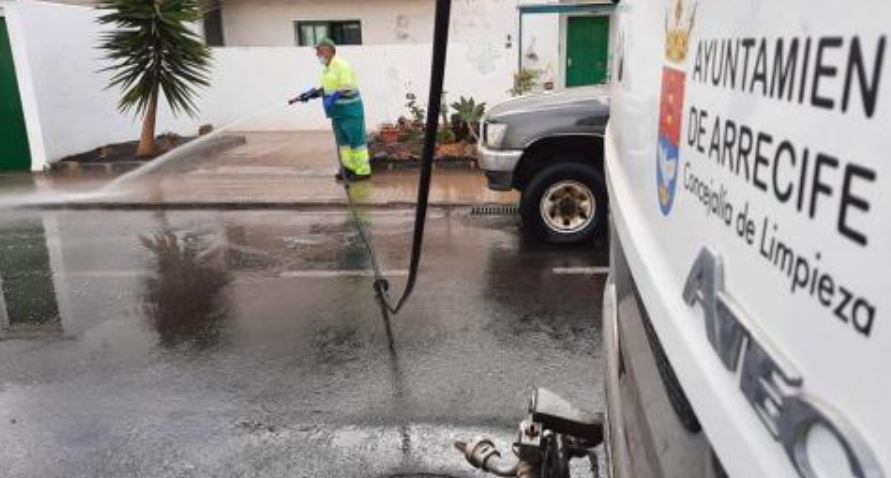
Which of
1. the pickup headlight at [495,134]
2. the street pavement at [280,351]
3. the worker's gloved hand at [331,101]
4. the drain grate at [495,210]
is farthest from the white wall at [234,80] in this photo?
the pickup headlight at [495,134]

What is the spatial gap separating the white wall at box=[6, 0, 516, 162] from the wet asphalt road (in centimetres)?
568

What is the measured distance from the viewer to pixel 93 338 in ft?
18.2

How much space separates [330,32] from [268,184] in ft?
27.9

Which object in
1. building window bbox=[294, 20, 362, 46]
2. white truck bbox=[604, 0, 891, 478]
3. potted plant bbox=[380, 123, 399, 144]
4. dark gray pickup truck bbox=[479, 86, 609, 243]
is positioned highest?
building window bbox=[294, 20, 362, 46]

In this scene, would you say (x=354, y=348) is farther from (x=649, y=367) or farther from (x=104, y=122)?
(x=104, y=122)

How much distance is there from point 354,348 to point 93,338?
1.89 metres

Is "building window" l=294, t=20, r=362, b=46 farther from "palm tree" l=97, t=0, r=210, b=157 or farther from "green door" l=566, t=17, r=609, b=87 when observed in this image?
"palm tree" l=97, t=0, r=210, b=157

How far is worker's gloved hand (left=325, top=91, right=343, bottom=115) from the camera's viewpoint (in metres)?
11.1

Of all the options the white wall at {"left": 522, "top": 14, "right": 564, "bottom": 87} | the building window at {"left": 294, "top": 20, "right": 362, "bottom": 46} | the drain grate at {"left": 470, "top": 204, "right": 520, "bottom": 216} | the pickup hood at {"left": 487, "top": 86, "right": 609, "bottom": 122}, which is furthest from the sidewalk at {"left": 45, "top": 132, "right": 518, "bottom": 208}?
the building window at {"left": 294, "top": 20, "right": 362, "bottom": 46}

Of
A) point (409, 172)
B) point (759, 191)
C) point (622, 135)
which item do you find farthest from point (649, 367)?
point (409, 172)

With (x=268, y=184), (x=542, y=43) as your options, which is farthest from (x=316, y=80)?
(x=268, y=184)

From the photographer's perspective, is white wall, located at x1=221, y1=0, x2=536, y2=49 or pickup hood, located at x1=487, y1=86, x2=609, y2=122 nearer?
pickup hood, located at x1=487, y1=86, x2=609, y2=122

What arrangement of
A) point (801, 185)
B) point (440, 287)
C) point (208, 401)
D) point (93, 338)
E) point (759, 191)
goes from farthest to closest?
point (440, 287), point (93, 338), point (208, 401), point (759, 191), point (801, 185)

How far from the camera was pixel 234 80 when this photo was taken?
54.8ft
